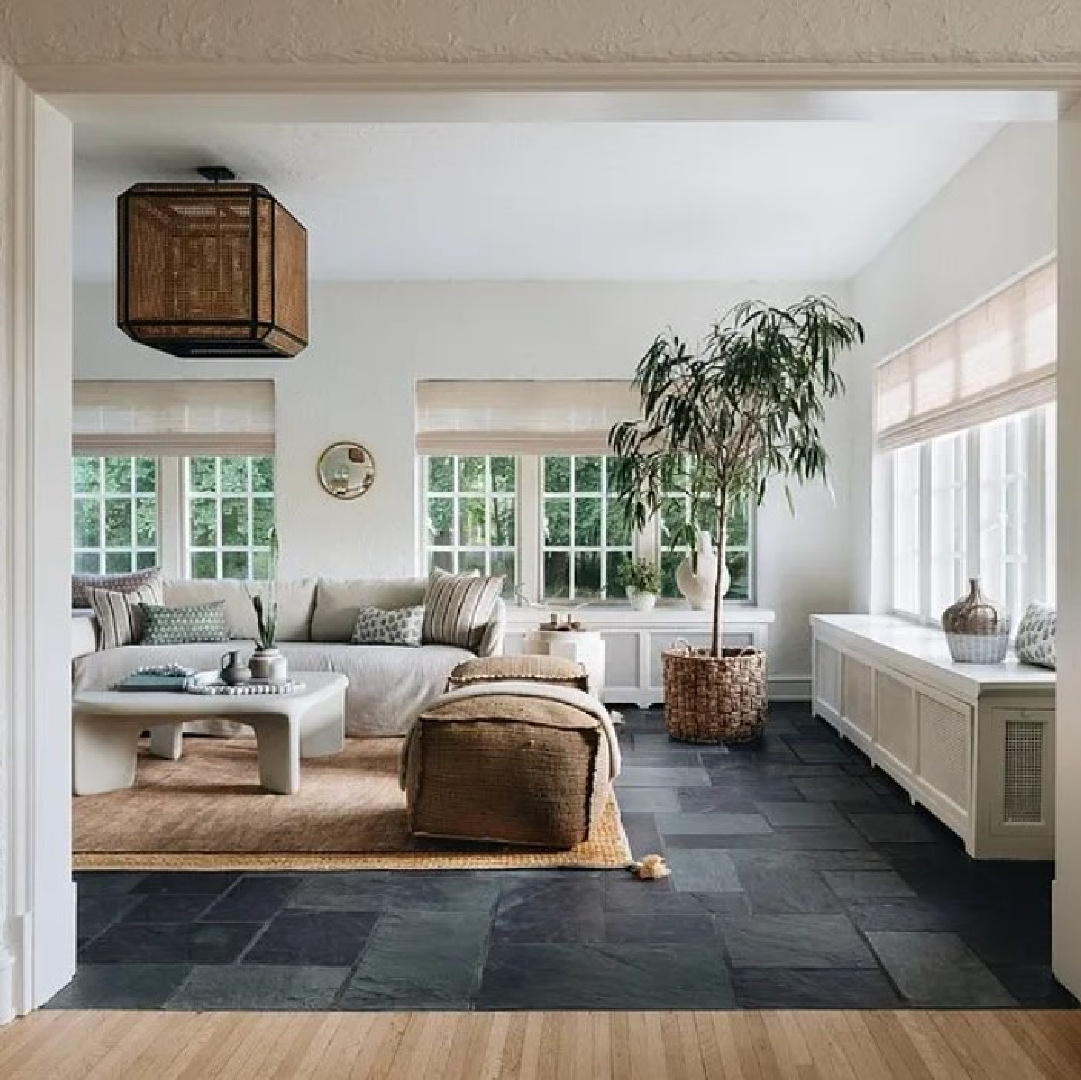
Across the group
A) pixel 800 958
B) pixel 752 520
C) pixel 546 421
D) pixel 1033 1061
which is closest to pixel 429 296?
pixel 546 421

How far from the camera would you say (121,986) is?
9.67 ft

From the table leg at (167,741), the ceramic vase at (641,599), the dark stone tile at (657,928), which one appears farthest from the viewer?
the ceramic vase at (641,599)

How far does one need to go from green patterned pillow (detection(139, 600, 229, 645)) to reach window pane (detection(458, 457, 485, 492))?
1949 mm

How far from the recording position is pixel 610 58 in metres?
2.70

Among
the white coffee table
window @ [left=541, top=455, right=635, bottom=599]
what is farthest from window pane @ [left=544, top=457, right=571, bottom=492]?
the white coffee table

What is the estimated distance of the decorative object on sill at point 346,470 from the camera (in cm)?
778

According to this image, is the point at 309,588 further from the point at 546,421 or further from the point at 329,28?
the point at 329,28

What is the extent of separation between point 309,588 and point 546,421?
1930 mm

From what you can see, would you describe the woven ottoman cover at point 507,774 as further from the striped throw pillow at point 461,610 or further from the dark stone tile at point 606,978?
the striped throw pillow at point 461,610

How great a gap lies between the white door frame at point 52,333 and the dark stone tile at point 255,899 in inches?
24.6

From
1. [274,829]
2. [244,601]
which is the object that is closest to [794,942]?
[274,829]

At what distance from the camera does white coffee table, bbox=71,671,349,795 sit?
193 inches

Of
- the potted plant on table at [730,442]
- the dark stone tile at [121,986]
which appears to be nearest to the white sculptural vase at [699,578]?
the potted plant on table at [730,442]

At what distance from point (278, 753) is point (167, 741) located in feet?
3.45
